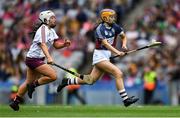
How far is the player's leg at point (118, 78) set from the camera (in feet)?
66.5

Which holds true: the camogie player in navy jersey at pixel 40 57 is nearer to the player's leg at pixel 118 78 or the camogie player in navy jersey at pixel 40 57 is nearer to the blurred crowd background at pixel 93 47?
the player's leg at pixel 118 78

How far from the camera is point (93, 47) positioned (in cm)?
3180

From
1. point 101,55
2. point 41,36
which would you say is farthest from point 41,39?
point 101,55

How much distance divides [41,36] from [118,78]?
2.02m

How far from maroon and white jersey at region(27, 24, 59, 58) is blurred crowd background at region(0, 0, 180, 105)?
8485 mm

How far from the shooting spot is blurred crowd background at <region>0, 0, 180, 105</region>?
29906 millimetres

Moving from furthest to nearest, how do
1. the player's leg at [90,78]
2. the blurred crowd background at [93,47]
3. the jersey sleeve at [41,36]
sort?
the blurred crowd background at [93,47] → the player's leg at [90,78] → the jersey sleeve at [41,36]

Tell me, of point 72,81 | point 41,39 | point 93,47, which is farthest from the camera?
point 93,47

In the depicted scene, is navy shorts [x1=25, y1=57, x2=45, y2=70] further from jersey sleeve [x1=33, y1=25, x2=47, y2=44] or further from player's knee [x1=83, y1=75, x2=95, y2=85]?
player's knee [x1=83, y1=75, x2=95, y2=85]

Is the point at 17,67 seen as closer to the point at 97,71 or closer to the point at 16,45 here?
the point at 16,45

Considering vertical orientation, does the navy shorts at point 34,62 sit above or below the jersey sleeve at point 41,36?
below

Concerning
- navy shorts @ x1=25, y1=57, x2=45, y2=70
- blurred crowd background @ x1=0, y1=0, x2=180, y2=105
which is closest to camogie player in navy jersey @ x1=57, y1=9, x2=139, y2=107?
navy shorts @ x1=25, y1=57, x2=45, y2=70

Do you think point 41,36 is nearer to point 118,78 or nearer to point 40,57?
point 40,57

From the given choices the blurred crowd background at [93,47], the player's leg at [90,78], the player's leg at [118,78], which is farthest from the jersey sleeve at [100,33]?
the blurred crowd background at [93,47]
